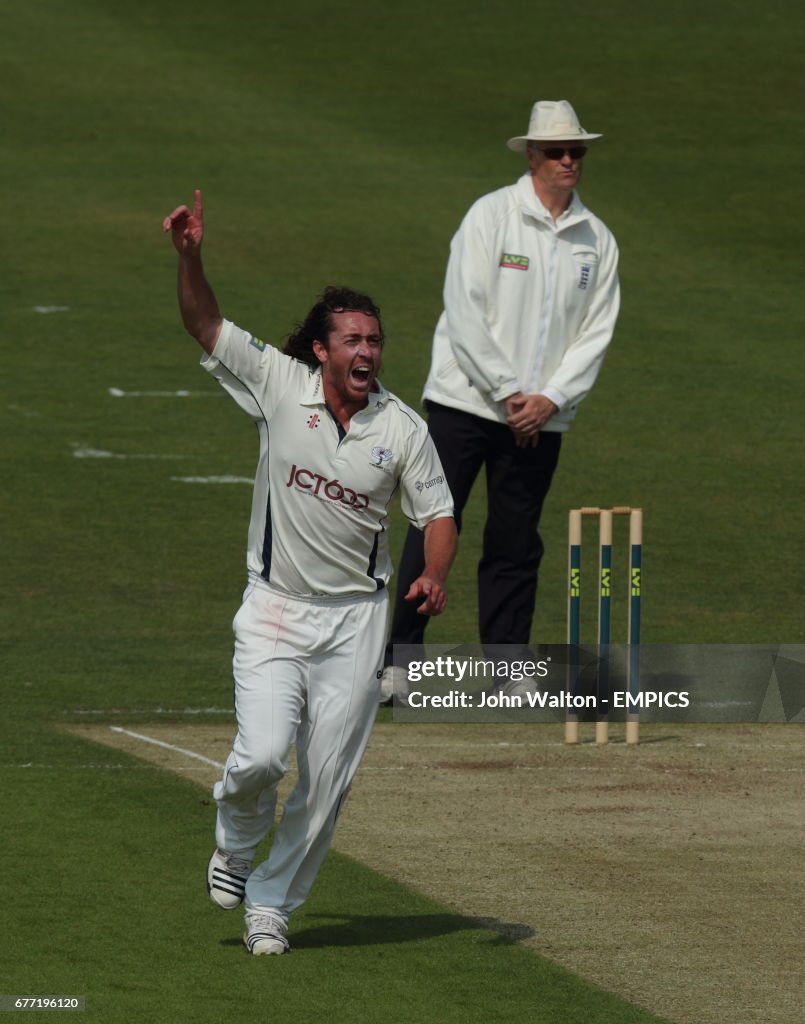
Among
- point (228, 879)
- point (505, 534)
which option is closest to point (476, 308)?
point (505, 534)

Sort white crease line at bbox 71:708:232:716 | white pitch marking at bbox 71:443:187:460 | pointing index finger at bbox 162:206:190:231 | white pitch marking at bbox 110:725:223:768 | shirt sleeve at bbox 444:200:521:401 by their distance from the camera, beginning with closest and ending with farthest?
1. pointing index finger at bbox 162:206:190:231
2. white pitch marking at bbox 110:725:223:768
3. shirt sleeve at bbox 444:200:521:401
4. white crease line at bbox 71:708:232:716
5. white pitch marking at bbox 71:443:187:460

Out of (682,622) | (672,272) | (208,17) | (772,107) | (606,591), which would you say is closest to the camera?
(606,591)

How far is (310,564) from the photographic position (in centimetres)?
701

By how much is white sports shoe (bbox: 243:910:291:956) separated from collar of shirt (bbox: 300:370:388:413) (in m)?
1.57

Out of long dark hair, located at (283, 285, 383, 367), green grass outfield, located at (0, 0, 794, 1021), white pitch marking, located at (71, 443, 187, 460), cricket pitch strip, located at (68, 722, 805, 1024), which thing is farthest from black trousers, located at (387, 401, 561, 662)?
white pitch marking, located at (71, 443, 187, 460)

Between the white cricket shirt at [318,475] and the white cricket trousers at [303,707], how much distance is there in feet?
0.29

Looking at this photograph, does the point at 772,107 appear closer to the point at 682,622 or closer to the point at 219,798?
the point at 682,622

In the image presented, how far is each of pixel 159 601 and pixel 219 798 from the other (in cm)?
674

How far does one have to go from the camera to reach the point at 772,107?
33094mm

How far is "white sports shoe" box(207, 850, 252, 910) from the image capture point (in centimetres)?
711

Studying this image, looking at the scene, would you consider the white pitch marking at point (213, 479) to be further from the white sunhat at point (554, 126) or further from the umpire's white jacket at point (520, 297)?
the white sunhat at point (554, 126)

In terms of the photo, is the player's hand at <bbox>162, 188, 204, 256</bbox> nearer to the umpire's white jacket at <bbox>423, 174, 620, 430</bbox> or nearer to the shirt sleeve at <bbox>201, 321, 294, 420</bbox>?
the shirt sleeve at <bbox>201, 321, 294, 420</bbox>

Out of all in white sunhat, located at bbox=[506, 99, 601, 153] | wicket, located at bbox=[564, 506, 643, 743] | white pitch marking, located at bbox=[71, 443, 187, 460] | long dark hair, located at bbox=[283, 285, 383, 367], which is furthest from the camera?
white pitch marking, located at bbox=[71, 443, 187, 460]

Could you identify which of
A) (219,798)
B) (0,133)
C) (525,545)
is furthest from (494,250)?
(0,133)
